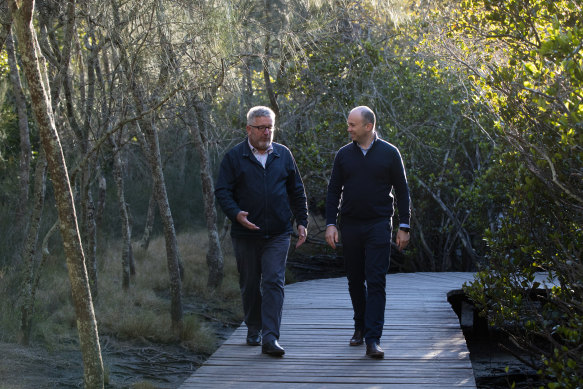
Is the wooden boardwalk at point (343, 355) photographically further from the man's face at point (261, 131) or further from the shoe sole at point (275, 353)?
the man's face at point (261, 131)

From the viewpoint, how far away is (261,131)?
6.11 m

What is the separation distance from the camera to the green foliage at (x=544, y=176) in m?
4.78

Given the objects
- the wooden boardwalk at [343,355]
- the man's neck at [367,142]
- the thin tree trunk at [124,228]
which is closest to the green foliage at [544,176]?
the wooden boardwalk at [343,355]

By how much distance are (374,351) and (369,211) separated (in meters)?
1.11

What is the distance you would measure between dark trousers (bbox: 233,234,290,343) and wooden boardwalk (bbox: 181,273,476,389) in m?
0.32

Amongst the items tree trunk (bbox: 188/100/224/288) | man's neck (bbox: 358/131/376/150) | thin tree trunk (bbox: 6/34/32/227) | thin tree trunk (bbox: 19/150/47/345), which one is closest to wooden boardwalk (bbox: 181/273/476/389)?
man's neck (bbox: 358/131/376/150)

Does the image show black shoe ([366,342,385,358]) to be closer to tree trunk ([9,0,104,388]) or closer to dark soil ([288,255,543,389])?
dark soil ([288,255,543,389])

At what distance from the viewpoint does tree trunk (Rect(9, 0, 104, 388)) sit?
15.8 feet

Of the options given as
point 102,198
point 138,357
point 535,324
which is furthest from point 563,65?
point 102,198

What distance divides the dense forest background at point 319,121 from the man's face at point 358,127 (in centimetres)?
112

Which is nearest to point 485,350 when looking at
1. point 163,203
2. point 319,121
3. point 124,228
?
point 319,121

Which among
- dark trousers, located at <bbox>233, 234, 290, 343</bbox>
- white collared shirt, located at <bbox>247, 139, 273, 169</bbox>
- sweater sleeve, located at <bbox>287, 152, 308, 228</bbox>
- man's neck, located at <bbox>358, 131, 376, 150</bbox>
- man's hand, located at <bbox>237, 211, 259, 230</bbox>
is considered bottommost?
dark trousers, located at <bbox>233, 234, 290, 343</bbox>

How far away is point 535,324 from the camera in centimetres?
582

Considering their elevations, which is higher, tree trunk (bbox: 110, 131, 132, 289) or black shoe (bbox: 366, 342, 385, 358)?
tree trunk (bbox: 110, 131, 132, 289)
